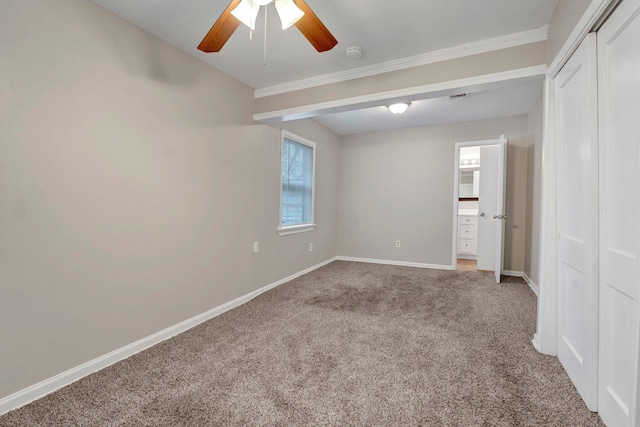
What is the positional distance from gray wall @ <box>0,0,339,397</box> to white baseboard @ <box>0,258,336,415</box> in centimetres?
4

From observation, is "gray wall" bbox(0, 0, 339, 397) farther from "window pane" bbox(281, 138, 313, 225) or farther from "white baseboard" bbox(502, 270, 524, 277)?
"white baseboard" bbox(502, 270, 524, 277)

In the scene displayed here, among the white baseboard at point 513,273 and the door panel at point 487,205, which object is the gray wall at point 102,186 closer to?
the door panel at point 487,205

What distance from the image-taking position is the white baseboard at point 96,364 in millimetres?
1499

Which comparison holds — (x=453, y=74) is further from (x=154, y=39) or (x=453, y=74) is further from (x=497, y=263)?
(x=497, y=263)

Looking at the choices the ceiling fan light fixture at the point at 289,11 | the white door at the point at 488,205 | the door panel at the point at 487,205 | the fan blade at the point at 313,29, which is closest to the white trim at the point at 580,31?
the fan blade at the point at 313,29

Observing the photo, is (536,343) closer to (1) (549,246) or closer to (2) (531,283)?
(1) (549,246)

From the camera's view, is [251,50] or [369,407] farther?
[251,50]

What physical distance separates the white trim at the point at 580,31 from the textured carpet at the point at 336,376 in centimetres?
196

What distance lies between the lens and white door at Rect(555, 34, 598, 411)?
4.65 ft

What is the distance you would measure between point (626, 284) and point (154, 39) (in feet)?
10.6

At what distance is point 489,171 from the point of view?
424 centimetres

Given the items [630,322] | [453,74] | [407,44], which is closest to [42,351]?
[630,322]

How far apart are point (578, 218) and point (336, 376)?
173 cm

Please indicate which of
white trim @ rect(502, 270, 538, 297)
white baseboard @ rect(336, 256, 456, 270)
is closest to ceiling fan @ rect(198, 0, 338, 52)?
white trim @ rect(502, 270, 538, 297)
